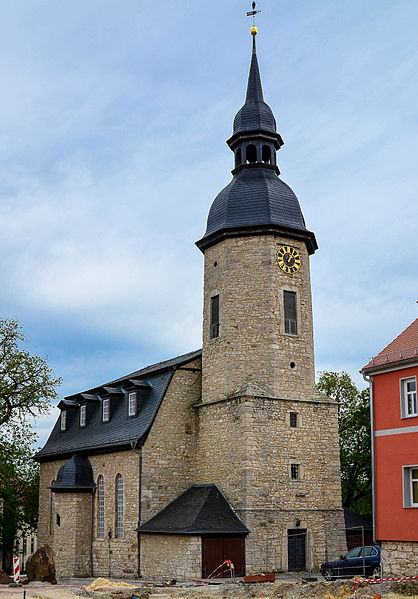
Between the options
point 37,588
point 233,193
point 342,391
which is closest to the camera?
point 37,588

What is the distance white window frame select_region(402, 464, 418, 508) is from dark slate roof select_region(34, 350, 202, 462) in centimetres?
1144

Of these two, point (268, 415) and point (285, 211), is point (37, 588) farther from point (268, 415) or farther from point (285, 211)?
point (285, 211)

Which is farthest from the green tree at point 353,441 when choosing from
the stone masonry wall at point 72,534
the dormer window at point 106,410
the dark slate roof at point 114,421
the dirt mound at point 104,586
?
the dirt mound at point 104,586

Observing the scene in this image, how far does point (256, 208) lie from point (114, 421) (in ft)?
37.6

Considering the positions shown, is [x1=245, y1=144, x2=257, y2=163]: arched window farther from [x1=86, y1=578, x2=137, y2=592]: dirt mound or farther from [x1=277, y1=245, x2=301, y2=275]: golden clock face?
[x1=86, y1=578, x2=137, y2=592]: dirt mound

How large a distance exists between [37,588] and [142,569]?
4901mm

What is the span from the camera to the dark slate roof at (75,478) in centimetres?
3344

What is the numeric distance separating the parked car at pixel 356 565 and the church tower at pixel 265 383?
219 centimetres

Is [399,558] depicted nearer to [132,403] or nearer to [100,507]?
[132,403]

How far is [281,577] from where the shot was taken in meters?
26.5

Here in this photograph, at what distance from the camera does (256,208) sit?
31.5m

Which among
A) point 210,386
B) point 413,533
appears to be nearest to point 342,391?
point 210,386

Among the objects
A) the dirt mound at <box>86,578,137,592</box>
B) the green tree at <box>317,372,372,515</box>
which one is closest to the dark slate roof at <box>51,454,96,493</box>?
the dirt mound at <box>86,578,137,592</box>

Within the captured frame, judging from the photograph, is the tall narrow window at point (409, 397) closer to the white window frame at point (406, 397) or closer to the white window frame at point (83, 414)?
the white window frame at point (406, 397)
